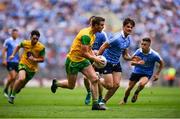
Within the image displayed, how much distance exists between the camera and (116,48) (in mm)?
17172

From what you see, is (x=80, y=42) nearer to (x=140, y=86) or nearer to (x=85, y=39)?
(x=85, y=39)

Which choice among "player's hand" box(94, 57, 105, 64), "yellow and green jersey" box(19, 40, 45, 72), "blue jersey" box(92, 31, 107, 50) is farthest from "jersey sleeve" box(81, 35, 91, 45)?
"yellow and green jersey" box(19, 40, 45, 72)

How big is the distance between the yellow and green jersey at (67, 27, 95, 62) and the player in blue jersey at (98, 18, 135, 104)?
1.03 metres

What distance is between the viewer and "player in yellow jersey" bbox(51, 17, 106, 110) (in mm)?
15062

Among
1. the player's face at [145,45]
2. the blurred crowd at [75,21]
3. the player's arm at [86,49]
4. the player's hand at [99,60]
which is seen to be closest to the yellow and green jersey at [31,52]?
the player's face at [145,45]

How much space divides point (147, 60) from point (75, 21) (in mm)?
16782

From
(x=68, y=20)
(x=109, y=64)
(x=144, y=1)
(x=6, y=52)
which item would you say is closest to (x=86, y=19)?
(x=68, y=20)

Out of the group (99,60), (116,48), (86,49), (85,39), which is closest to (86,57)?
(86,49)

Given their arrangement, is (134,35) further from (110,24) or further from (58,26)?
(58,26)

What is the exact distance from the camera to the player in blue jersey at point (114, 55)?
16.8 metres

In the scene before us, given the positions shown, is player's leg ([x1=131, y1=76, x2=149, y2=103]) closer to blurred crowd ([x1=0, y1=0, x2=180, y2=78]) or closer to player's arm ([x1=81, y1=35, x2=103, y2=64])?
player's arm ([x1=81, y1=35, x2=103, y2=64])

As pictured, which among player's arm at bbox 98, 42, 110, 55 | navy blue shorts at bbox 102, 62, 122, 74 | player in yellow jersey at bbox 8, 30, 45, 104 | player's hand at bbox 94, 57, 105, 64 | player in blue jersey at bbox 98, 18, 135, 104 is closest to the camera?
player's hand at bbox 94, 57, 105, 64

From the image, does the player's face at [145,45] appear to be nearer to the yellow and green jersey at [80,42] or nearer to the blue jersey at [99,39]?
the blue jersey at [99,39]

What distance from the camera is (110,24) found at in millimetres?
35688
